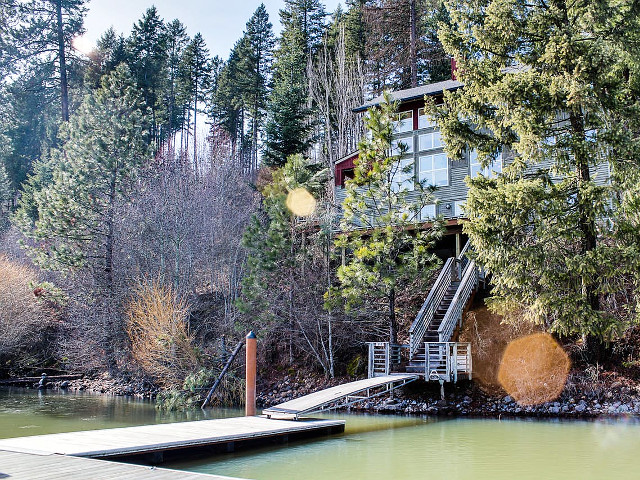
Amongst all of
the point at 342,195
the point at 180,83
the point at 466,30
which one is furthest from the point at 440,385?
the point at 180,83

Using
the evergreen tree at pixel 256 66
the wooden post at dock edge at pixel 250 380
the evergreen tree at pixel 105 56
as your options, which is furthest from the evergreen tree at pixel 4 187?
the wooden post at dock edge at pixel 250 380

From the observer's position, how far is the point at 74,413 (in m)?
17.2

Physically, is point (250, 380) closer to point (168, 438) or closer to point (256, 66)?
point (168, 438)

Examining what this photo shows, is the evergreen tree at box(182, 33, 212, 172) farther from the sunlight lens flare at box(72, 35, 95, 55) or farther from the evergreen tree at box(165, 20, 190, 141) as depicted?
the sunlight lens flare at box(72, 35, 95, 55)

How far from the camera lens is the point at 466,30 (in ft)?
55.0

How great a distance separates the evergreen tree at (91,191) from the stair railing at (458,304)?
14666 millimetres

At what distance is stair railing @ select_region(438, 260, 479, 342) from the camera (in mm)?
16969

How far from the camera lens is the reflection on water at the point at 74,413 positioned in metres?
14.5

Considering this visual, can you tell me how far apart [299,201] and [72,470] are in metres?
13.7

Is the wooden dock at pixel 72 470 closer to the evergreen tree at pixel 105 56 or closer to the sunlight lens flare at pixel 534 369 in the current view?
the sunlight lens flare at pixel 534 369

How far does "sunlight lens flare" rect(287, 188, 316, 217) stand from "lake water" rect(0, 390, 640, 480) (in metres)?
7.25

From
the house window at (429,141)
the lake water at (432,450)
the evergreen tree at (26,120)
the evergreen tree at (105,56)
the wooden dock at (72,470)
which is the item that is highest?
the evergreen tree at (105,56)

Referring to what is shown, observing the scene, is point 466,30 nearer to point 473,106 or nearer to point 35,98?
point 473,106

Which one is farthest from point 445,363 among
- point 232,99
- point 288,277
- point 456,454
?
point 232,99
